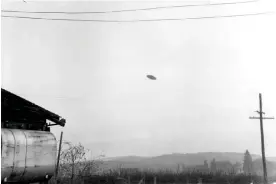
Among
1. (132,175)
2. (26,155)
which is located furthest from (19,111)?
(132,175)

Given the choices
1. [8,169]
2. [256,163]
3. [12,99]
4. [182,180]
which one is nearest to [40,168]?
[8,169]

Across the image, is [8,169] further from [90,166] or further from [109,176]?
[109,176]

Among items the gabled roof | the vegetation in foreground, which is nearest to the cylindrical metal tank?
the gabled roof

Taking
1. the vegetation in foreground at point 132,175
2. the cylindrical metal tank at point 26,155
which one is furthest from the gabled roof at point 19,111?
the vegetation in foreground at point 132,175

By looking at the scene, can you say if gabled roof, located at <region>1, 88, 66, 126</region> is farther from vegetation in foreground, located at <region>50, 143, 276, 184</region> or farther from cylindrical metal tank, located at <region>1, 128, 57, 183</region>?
vegetation in foreground, located at <region>50, 143, 276, 184</region>

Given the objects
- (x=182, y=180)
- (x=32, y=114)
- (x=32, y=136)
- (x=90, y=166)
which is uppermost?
(x=32, y=114)

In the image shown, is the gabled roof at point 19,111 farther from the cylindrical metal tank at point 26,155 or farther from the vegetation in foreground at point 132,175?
→ the vegetation in foreground at point 132,175
